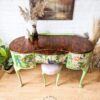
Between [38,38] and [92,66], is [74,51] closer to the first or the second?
[38,38]

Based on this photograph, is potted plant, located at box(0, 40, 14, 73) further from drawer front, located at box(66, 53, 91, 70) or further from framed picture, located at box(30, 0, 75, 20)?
drawer front, located at box(66, 53, 91, 70)

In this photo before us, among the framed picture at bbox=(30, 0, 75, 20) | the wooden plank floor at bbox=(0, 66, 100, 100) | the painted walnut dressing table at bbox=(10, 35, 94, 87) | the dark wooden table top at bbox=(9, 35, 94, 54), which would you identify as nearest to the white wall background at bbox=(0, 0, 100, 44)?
the framed picture at bbox=(30, 0, 75, 20)

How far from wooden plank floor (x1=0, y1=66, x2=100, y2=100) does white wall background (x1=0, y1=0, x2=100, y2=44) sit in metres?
0.70

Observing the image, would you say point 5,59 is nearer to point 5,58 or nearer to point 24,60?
point 5,58

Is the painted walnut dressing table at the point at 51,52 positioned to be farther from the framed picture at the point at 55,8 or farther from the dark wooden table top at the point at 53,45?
the framed picture at the point at 55,8

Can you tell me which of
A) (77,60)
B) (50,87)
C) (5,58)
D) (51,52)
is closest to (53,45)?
(51,52)

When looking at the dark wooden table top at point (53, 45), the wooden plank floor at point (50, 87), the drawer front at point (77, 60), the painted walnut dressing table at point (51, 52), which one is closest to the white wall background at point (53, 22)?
the dark wooden table top at point (53, 45)

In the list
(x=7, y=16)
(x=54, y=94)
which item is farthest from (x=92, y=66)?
(x=7, y=16)

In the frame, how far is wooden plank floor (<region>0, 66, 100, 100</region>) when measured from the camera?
7.43ft

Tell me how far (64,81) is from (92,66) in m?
0.61

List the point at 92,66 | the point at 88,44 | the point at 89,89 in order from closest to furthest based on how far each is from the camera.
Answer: the point at 88,44 → the point at 89,89 → the point at 92,66

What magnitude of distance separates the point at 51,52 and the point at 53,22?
23.5 inches

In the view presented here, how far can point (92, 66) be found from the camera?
2.79 metres

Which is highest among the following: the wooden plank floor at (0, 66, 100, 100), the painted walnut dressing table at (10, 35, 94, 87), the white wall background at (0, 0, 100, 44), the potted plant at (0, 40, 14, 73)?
the white wall background at (0, 0, 100, 44)
